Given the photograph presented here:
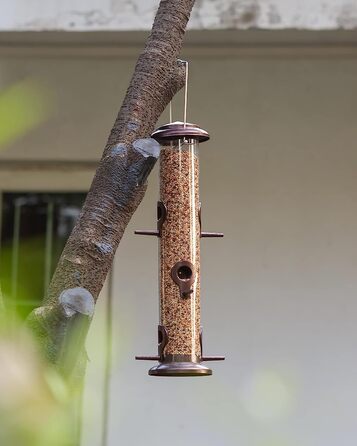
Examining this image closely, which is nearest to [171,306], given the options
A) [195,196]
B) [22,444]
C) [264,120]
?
[195,196]

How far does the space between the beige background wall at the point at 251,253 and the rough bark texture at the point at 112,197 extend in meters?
2.44

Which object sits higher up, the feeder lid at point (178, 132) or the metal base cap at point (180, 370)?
the feeder lid at point (178, 132)

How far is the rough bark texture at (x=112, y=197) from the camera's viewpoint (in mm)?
1392

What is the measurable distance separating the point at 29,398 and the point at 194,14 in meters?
2.67

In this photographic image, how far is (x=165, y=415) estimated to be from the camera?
4156mm

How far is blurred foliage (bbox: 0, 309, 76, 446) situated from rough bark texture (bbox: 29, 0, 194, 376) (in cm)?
4

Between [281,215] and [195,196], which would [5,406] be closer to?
[195,196]

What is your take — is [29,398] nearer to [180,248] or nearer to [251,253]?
[180,248]

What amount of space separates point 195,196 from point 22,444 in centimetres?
122

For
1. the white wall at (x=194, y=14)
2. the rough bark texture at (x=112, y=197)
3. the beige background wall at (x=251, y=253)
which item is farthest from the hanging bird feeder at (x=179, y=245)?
the beige background wall at (x=251, y=253)

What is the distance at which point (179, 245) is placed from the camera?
7.68 ft

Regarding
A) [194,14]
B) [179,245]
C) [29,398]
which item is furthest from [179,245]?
[194,14]

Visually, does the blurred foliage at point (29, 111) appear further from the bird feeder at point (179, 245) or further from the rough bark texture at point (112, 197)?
the rough bark texture at point (112, 197)

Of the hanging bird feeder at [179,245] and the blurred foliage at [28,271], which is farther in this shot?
the blurred foliage at [28,271]
